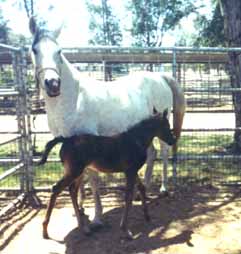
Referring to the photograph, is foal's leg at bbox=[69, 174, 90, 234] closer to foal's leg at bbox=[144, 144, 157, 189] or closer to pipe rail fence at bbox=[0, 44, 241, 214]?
→ pipe rail fence at bbox=[0, 44, 241, 214]

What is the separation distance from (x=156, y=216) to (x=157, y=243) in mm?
804

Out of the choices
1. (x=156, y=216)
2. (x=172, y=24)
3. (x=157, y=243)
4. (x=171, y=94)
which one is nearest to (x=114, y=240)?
(x=157, y=243)

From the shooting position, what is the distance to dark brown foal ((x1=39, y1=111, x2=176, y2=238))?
3965mm

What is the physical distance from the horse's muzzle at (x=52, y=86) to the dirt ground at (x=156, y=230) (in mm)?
1495

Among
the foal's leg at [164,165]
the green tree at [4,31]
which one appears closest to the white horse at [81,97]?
the foal's leg at [164,165]

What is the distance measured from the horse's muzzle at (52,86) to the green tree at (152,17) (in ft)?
87.3

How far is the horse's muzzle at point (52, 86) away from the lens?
372cm

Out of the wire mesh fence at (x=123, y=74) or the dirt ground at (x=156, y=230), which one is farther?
the wire mesh fence at (x=123, y=74)

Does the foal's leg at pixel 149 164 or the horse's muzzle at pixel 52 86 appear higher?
the horse's muzzle at pixel 52 86

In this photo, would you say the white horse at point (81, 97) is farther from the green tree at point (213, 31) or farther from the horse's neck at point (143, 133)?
the green tree at point (213, 31)

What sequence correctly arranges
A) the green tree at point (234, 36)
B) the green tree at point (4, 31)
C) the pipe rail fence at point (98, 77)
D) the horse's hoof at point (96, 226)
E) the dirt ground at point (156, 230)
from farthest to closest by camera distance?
→ the green tree at point (4, 31) < the green tree at point (234, 36) < the pipe rail fence at point (98, 77) < the horse's hoof at point (96, 226) < the dirt ground at point (156, 230)

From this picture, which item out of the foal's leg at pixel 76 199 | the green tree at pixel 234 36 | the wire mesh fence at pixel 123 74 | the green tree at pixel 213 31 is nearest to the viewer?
the foal's leg at pixel 76 199

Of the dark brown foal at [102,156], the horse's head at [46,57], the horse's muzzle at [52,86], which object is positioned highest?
the horse's head at [46,57]

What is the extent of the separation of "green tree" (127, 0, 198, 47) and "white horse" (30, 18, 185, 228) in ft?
83.5
